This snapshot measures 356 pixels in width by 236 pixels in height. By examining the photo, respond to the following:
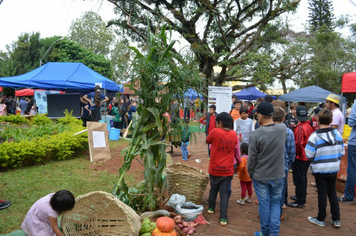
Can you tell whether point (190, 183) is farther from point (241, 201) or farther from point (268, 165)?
point (268, 165)

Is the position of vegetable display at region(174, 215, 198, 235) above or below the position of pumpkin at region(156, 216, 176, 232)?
below

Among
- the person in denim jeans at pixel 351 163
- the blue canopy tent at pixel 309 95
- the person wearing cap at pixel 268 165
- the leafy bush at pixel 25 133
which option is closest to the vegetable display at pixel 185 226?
the person wearing cap at pixel 268 165

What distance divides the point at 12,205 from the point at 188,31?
644 inches

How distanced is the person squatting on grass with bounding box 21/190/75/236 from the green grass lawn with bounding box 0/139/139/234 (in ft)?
2.02

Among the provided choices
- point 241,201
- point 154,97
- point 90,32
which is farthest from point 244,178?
point 90,32

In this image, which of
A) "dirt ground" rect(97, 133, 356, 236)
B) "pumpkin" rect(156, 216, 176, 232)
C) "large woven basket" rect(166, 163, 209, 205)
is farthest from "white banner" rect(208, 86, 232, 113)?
"pumpkin" rect(156, 216, 176, 232)

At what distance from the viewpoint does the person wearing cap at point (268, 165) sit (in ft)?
11.0

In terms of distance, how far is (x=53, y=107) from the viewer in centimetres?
1377

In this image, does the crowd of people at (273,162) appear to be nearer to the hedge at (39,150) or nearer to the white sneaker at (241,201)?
the white sneaker at (241,201)

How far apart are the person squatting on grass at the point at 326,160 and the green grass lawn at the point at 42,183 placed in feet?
10.8

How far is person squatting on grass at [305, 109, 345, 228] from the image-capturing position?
3994 millimetres

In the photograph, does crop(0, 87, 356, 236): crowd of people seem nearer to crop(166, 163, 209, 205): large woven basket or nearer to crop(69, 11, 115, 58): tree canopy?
crop(166, 163, 209, 205): large woven basket

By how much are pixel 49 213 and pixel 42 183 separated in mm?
2405

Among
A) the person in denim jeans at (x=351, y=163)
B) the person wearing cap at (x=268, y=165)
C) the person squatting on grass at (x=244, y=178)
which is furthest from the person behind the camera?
the person in denim jeans at (x=351, y=163)
